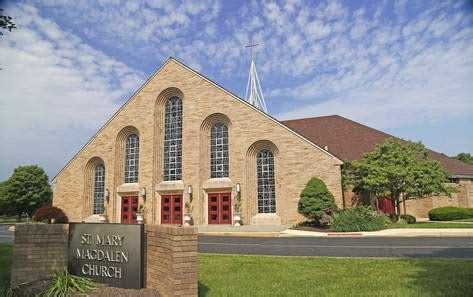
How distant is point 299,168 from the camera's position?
27.6m

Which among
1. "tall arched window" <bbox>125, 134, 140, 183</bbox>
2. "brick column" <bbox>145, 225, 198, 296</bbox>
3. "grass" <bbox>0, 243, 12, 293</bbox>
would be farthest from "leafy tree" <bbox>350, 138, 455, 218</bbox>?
"brick column" <bbox>145, 225, 198, 296</bbox>

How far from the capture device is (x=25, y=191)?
58.7 m

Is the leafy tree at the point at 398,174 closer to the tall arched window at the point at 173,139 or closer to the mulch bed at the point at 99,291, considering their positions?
the tall arched window at the point at 173,139

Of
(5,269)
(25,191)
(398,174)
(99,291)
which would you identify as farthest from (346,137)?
(25,191)

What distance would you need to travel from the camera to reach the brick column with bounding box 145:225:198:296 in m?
6.39

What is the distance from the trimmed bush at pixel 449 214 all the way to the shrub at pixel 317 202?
479 inches

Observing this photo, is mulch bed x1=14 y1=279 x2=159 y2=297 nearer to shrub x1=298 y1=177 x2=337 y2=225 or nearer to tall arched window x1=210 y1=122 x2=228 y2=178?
shrub x1=298 y1=177 x2=337 y2=225

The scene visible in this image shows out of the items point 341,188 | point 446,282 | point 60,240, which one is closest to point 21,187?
point 341,188

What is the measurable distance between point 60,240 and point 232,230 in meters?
19.2

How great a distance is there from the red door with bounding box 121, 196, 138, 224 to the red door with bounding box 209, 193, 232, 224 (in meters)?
7.14

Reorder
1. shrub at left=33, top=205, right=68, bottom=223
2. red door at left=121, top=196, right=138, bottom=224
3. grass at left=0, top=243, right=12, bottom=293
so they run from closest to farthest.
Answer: grass at left=0, top=243, right=12, bottom=293, shrub at left=33, top=205, right=68, bottom=223, red door at left=121, top=196, right=138, bottom=224

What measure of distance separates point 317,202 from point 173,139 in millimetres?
13648

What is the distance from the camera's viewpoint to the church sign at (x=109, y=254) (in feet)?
23.4

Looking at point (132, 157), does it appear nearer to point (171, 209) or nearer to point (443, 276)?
point (171, 209)
